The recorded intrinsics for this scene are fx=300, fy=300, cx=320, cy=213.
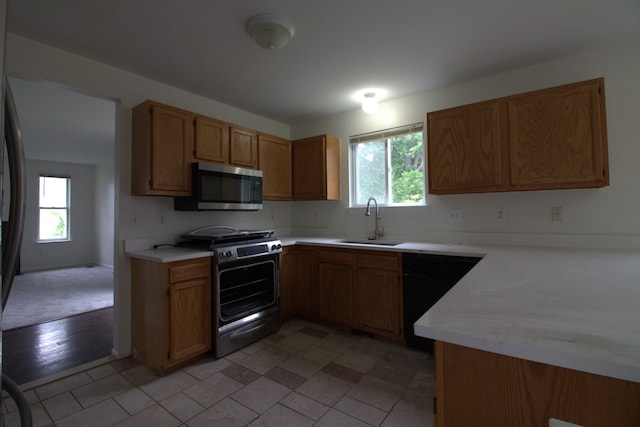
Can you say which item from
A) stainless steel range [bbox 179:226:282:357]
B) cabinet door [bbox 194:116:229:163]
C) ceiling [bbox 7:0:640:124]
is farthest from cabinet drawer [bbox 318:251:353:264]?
ceiling [bbox 7:0:640:124]

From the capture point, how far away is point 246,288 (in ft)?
9.31

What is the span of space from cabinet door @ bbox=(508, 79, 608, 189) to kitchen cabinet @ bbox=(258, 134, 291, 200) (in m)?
2.36

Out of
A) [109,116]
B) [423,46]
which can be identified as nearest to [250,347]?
[423,46]

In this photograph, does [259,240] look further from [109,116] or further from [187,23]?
[109,116]

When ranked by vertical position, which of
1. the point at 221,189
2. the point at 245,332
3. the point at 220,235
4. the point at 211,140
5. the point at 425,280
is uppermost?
the point at 211,140

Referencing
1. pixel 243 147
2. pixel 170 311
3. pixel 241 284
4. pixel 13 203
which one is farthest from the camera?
pixel 243 147

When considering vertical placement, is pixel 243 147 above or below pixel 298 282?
above

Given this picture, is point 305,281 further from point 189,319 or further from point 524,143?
point 524,143

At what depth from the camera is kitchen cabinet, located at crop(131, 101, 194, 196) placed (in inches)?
95.9

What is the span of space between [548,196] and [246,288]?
273 cm

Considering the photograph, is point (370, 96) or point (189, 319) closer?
point (189, 319)

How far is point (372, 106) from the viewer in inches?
123

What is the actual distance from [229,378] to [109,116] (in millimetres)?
3503

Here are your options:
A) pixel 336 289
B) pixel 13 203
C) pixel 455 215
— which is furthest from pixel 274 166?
pixel 13 203
